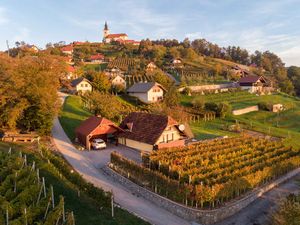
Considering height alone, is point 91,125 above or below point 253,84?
below

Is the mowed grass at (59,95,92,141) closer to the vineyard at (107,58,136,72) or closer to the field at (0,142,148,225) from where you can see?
the field at (0,142,148,225)

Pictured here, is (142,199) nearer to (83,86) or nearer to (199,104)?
(199,104)

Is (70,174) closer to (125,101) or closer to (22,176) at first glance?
(22,176)

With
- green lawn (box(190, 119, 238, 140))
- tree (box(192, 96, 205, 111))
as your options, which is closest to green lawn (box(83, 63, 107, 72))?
tree (box(192, 96, 205, 111))

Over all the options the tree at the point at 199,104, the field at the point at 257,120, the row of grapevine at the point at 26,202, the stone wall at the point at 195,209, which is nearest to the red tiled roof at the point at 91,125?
the stone wall at the point at 195,209

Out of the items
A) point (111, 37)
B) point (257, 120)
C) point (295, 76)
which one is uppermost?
point (111, 37)

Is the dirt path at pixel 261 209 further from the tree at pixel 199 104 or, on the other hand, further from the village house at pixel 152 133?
the tree at pixel 199 104

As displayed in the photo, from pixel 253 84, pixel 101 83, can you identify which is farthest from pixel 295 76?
pixel 101 83
